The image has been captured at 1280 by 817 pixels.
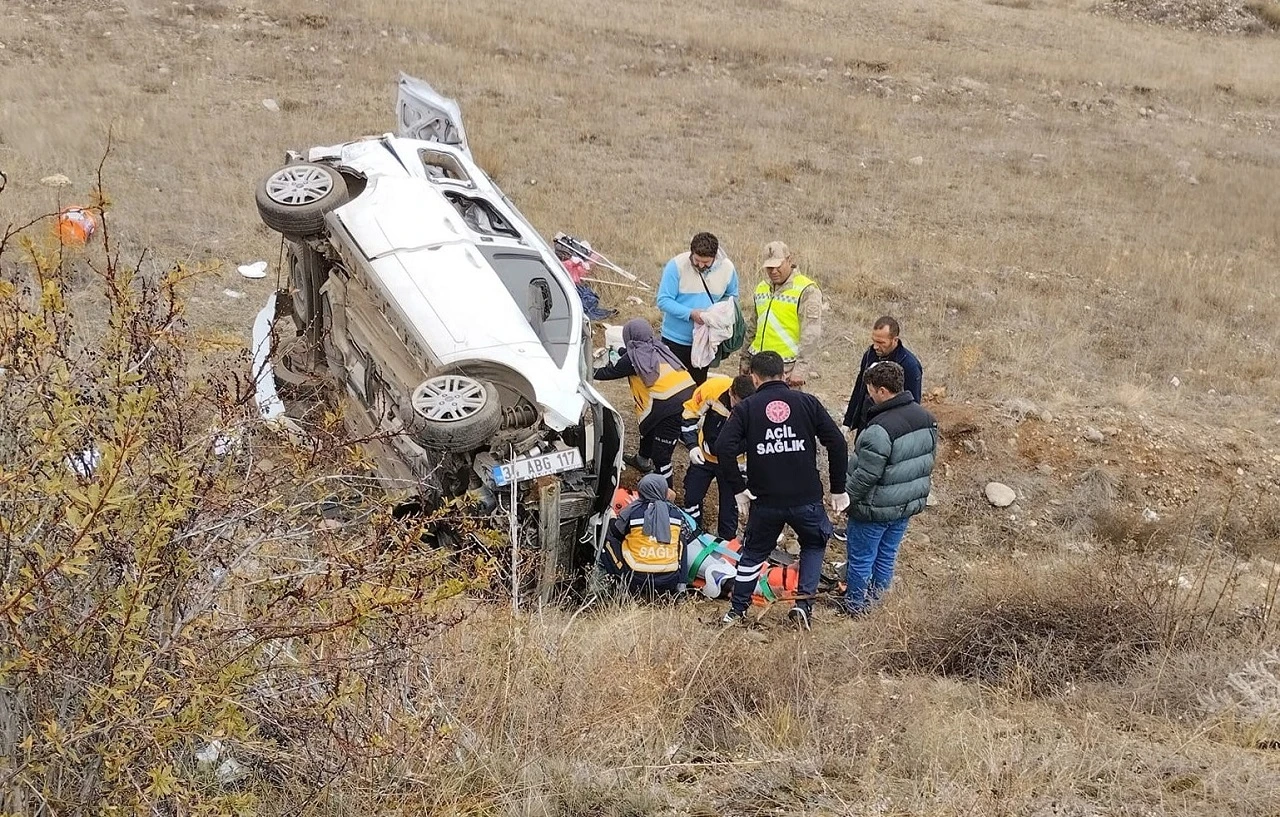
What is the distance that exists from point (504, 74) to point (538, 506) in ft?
41.4

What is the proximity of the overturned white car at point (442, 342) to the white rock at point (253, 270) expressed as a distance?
2.59 metres

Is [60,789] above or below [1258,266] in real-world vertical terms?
above

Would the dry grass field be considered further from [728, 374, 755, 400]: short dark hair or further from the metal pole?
[728, 374, 755, 400]: short dark hair

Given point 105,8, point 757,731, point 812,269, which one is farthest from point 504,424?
point 105,8

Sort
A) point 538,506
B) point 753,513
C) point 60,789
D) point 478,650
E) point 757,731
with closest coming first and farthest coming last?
1. point 60,789
2. point 757,731
3. point 478,650
4. point 538,506
5. point 753,513

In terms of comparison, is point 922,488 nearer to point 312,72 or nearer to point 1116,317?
point 1116,317

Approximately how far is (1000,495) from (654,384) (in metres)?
2.73

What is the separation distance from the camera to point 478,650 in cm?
350

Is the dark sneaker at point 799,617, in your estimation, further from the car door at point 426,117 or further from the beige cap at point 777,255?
the car door at point 426,117

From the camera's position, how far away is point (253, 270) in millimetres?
8883

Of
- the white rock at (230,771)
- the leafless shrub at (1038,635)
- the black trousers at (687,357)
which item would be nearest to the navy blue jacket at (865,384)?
the black trousers at (687,357)

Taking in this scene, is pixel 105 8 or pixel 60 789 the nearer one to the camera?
pixel 60 789

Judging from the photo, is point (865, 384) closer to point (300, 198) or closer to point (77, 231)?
point (300, 198)

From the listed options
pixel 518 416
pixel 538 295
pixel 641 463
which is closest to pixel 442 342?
pixel 518 416
